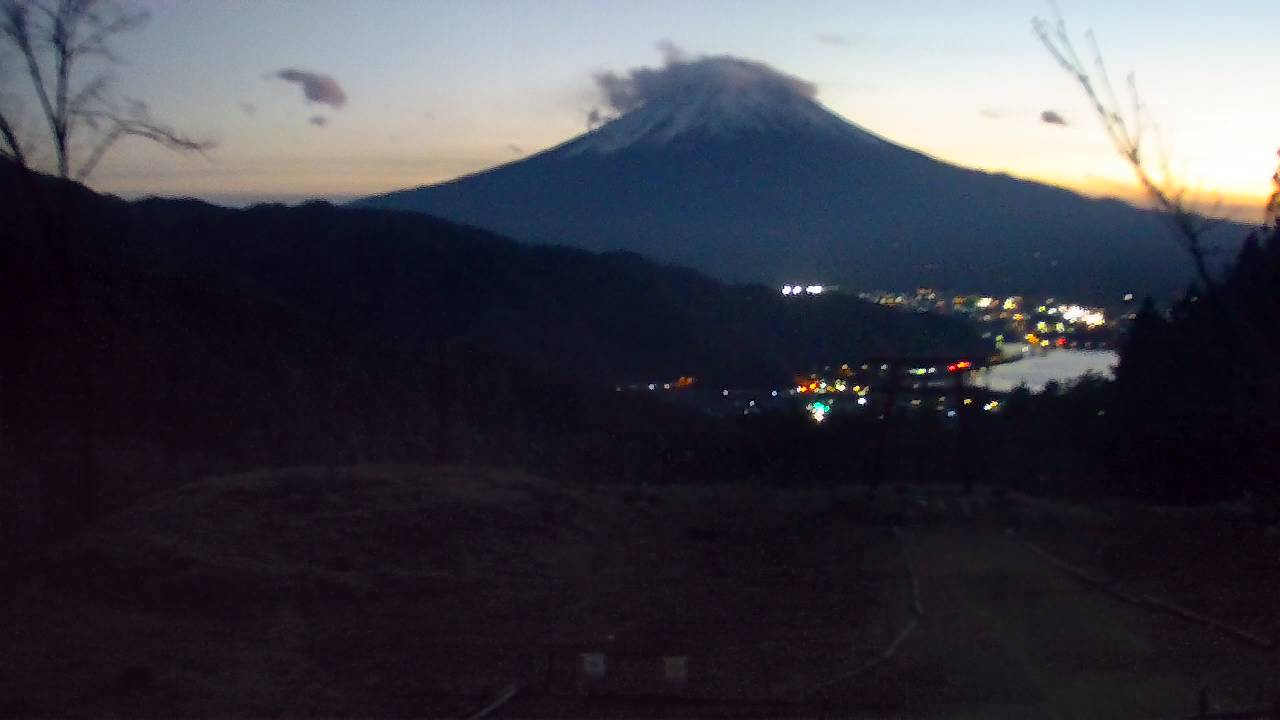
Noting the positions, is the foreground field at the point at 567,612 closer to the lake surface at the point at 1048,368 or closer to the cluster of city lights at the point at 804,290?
the lake surface at the point at 1048,368

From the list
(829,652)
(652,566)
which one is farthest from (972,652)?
(652,566)

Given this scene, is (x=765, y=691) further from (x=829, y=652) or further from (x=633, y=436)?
(x=633, y=436)

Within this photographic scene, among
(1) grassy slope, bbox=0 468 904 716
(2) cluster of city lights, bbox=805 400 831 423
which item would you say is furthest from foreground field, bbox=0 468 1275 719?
(2) cluster of city lights, bbox=805 400 831 423

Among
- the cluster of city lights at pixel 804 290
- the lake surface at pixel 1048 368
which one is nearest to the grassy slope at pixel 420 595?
the lake surface at pixel 1048 368

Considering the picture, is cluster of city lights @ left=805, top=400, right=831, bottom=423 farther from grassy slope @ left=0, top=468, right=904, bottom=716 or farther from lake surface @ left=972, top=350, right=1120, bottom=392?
grassy slope @ left=0, top=468, right=904, bottom=716

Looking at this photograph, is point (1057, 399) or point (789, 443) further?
point (1057, 399)

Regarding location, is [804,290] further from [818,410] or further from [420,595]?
[420,595]

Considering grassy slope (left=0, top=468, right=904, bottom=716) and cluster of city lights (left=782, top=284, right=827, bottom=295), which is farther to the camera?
cluster of city lights (left=782, top=284, right=827, bottom=295)
